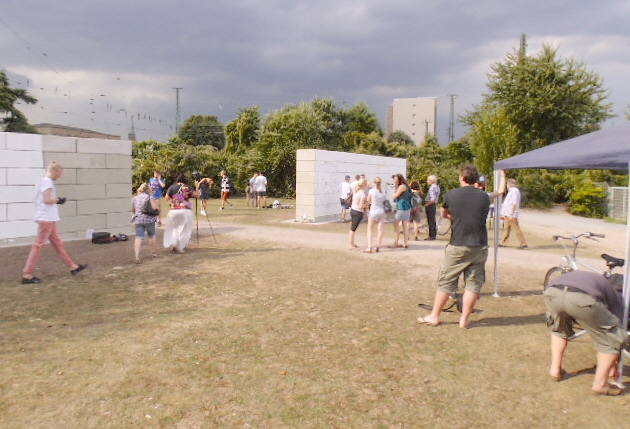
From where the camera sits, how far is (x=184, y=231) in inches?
396

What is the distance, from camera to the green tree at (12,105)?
32.4 m

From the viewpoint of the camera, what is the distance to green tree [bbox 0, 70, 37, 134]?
32.4 meters

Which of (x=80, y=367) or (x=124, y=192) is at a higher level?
(x=124, y=192)

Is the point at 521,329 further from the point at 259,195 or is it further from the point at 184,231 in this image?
the point at 259,195

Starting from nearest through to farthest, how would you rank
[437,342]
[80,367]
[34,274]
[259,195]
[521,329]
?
1. [80,367]
2. [437,342]
3. [521,329]
4. [34,274]
5. [259,195]

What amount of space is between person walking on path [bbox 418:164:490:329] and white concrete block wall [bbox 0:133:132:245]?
957 centimetres

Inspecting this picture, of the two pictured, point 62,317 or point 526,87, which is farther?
point 526,87

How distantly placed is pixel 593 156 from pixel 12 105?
38247 mm

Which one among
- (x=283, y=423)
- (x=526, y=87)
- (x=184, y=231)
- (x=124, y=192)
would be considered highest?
(x=526, y=87)

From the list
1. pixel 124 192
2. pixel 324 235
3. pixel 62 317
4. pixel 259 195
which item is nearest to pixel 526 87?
pixel 259 195

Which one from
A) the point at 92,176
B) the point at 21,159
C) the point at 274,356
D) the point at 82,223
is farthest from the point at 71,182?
the point at 274,356

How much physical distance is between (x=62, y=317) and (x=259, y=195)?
16.1 metres

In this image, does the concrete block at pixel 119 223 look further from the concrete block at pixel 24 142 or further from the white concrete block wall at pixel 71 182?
the concrete block at pixel 24 142

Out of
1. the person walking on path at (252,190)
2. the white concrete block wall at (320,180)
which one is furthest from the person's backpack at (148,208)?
the person walking on path at (252,190)
